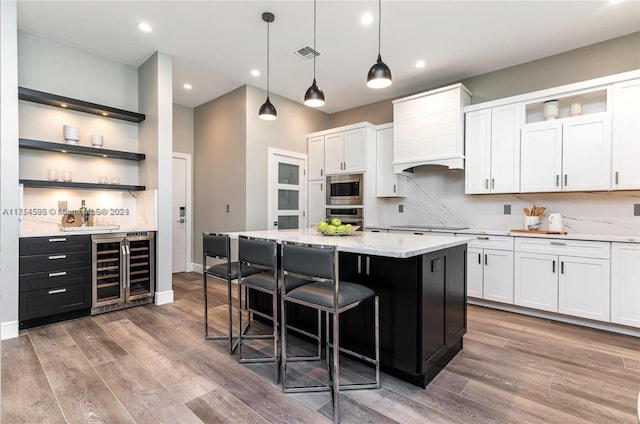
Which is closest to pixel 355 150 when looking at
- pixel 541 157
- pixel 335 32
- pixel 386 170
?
pixel 386 170

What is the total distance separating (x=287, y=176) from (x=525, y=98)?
3568 millimetres

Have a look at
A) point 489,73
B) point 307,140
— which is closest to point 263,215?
point 307,140

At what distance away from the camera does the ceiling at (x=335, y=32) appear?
2988mm

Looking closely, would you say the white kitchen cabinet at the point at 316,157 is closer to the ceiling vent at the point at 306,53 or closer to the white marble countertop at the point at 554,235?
the white marble countertop at the point at 554,235

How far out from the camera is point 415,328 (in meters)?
2.07

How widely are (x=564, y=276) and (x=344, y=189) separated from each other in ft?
10.2

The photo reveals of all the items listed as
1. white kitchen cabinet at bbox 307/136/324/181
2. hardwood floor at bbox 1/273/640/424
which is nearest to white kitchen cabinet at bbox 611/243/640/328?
hardwood floor at bbox 1/273/640/424

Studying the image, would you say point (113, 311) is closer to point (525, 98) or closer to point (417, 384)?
point (417, 384)

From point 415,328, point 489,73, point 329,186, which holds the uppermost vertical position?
point 489,73

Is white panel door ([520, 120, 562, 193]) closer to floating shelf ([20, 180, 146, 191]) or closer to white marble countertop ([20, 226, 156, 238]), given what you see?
white marble countertop ([20, 226, 156, 238])

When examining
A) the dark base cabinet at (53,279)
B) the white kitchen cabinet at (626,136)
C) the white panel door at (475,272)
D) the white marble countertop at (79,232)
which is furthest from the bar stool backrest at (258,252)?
the white kitchen cabinet at (626,136)

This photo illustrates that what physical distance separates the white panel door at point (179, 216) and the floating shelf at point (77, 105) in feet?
5.09

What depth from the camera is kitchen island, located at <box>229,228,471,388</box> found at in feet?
6.74

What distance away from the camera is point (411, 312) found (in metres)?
2.08
